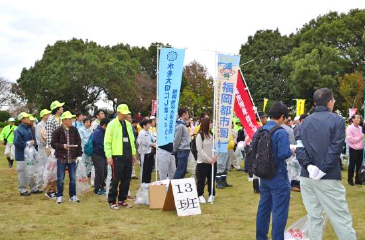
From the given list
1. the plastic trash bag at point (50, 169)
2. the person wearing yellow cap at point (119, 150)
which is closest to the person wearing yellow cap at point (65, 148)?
the plastic trash bag at point (50, 169)

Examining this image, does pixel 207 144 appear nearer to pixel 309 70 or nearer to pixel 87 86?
pixel 309 70

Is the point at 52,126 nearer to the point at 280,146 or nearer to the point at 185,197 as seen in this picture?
the point at 185,197

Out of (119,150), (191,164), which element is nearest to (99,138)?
(119,150)

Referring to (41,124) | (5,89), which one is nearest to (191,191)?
(41,124)

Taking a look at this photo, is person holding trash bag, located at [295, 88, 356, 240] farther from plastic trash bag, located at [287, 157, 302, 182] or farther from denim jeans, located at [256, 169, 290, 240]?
plastic trash bag, located at [287, 157, 302, 182]

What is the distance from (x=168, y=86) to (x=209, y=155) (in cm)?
164

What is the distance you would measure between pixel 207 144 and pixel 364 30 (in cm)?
3645

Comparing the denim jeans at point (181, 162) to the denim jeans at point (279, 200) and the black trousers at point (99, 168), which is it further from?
the denim jeans at point (279, 200)

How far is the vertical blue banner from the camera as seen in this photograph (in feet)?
27.5

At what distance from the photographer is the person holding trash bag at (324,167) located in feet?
15.3

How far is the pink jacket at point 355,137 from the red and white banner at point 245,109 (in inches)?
121

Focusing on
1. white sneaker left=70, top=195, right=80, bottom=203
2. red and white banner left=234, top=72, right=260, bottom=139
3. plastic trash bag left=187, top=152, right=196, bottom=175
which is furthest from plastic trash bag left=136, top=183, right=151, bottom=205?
plastic trash bag left=187, top=152, right=196, bottom=175

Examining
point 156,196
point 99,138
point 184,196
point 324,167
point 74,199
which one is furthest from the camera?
point 99,138

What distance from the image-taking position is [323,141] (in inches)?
188
